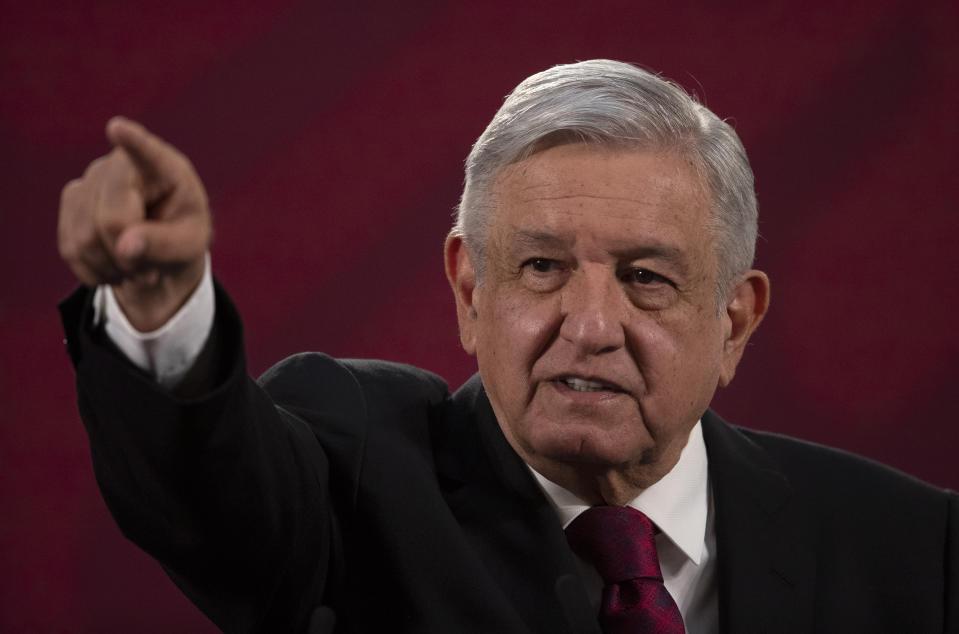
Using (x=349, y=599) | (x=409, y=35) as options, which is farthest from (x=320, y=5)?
(x=349, y=599)

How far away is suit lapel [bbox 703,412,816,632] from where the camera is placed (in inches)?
62.6

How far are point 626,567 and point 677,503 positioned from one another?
0.17 meters

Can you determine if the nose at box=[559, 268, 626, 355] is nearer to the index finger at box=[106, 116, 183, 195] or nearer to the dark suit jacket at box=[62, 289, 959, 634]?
the dark suit jacket at box=[62, 289, 959, 634]

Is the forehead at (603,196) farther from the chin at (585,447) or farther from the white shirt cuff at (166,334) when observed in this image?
the white shirt cuff at (166,334)

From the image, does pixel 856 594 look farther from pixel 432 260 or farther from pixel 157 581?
pixel 157 581

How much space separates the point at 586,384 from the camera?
1.48 metres

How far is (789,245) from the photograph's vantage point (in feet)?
A: 9.10

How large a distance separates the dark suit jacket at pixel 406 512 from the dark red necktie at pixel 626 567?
0.18 feet

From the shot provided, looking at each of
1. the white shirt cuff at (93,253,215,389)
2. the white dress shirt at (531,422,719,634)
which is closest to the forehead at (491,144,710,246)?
the white dress shirt at (531,422,719,634)

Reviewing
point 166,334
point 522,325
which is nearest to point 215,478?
point 166,334

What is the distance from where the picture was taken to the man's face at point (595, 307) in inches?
57.8

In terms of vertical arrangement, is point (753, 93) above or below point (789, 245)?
above

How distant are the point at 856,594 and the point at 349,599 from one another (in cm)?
69

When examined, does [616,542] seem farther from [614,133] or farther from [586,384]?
[614,133]
